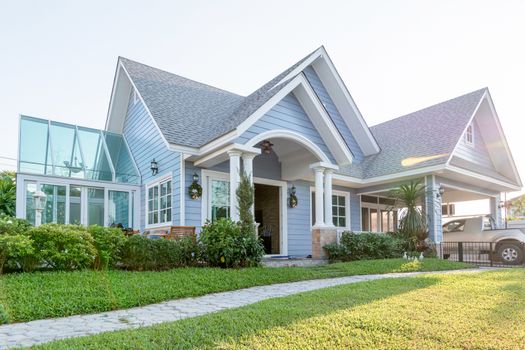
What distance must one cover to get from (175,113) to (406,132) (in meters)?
9.78

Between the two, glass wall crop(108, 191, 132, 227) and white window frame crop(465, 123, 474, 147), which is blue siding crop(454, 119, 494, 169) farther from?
glass wall crop(108, 191, 132, 227)

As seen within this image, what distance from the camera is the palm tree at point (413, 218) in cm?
1238

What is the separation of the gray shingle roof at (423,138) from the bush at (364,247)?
2.87 m

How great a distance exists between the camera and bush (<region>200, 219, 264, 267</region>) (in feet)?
26.7

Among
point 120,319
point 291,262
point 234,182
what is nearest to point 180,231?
point 234,182

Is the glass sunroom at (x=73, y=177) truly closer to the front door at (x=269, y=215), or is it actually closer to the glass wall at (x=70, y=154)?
the glass wall at (x=70, y=154)

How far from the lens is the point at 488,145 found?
16266 millimetres

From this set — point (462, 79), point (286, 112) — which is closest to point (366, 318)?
point (286, 112)

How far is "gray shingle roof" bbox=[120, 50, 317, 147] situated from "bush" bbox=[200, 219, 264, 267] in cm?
236

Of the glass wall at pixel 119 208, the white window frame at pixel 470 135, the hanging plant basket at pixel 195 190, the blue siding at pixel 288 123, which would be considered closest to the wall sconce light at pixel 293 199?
the blue siding at pixel 288 123

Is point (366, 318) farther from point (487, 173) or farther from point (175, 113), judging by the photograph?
point (487, 173)

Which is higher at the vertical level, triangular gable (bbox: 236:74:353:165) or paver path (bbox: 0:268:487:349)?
triangular gable (bbox: 236:74:353:165)

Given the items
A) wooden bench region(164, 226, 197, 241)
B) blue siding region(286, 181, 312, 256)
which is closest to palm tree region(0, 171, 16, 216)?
wooden bench region(164, 226, 197, 241)

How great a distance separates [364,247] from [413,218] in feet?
7.77
